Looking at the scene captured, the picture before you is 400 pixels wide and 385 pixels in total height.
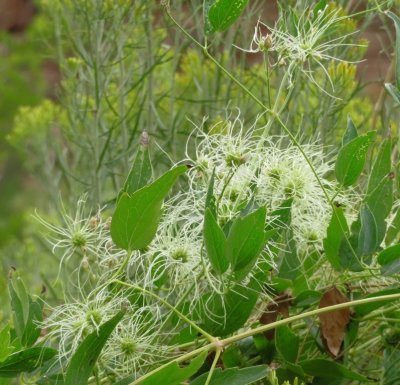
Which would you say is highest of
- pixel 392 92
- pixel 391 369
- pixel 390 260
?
pixel 392 92

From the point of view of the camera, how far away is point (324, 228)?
0.87 meters

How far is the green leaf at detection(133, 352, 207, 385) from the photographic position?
0.71 m

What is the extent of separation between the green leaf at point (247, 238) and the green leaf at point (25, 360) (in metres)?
0.19

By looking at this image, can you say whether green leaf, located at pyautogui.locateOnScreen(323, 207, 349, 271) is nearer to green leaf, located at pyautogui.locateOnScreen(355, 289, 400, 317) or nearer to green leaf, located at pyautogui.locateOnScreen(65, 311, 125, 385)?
green leaf, located at pyautogui.locateOnScreen(355, 289, 400, 317)

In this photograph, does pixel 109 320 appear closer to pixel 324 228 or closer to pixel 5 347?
pixel 5 347

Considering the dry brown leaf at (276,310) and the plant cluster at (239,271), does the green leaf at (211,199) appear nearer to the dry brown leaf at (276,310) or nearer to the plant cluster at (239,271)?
the plant cluster at (239,271)

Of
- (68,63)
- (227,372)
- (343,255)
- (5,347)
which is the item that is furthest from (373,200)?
(68,63)

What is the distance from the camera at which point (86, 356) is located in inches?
29.6

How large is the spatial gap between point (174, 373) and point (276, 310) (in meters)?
0.17

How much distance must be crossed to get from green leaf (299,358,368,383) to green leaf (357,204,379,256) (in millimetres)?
107

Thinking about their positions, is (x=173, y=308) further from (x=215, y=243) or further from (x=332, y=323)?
(x=332, y=323)

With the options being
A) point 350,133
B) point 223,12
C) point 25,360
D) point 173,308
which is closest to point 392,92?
point 350,133

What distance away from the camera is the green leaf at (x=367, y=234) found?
2.61ft

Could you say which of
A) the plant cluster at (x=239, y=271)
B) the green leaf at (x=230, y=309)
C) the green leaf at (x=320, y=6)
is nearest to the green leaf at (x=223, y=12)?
the plant cluster at (x=239, y=271)
